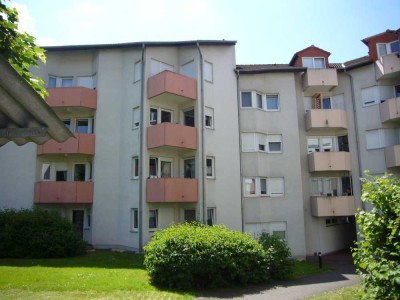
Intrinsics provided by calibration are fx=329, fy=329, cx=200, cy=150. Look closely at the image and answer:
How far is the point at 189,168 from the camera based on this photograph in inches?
833

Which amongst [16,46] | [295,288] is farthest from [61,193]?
[16,46]

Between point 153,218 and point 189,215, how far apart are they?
7.58 feet

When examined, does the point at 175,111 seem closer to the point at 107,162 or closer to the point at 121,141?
the point at 121,141

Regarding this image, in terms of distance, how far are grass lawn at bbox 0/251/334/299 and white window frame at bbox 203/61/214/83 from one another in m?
12.1

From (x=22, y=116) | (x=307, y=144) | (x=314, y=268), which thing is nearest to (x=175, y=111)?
(x=307, y=144)

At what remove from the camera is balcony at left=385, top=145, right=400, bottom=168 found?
20.8 m

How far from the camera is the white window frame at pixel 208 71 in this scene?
21606mm

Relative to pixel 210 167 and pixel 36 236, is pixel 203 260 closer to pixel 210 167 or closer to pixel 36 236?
pixel 210 167

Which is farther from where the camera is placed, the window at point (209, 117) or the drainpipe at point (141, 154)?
the window at point (209, 117)

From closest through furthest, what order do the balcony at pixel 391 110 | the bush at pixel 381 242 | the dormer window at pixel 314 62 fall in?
the bush at pixel 381 242 → the balcony at pixel 391 110 → the dormer window at pixel 314 62

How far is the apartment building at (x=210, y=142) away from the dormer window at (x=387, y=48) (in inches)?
2.5

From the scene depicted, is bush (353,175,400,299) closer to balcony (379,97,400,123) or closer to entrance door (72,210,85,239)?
balcony (379,97,400,123)

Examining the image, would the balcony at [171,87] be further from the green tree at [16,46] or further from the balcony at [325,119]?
the green tree at [16,46]

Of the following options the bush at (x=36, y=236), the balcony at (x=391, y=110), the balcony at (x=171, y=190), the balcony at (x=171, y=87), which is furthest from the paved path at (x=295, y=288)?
the balcony at (x=171, y=87)
